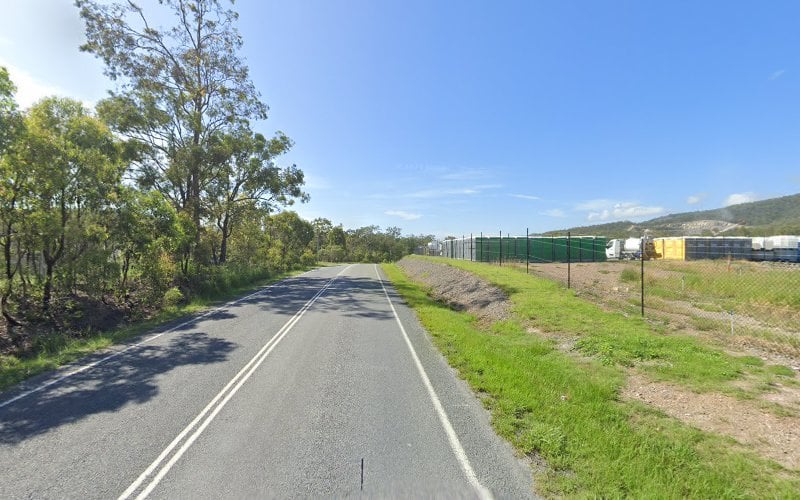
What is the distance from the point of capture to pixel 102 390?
6.16 metres

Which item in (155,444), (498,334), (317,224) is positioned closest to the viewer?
(155,444)

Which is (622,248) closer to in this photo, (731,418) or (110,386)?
(731,418)

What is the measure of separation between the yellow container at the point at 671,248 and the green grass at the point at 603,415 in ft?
126

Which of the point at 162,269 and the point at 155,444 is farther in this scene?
the point at 162,269

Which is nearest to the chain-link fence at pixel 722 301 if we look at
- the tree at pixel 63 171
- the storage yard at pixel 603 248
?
the storage yard at pixel 603 248

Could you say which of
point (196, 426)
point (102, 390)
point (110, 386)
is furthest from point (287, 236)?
point (196, 426)

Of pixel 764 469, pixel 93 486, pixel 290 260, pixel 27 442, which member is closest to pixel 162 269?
pixel 27 442

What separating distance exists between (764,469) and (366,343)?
6.99 m

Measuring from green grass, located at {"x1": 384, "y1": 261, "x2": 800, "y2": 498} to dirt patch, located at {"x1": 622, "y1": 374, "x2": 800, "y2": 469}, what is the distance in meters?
0.24

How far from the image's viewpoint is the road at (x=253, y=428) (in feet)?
11.9

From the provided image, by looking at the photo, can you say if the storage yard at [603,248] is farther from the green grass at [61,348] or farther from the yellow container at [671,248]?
the green grass at [61,348]

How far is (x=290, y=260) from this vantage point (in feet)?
143

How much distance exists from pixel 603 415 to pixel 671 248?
154 feet

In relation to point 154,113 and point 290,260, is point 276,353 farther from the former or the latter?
point 290,260
